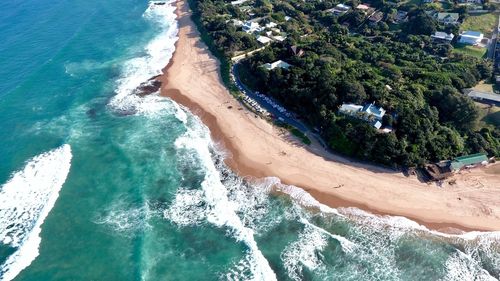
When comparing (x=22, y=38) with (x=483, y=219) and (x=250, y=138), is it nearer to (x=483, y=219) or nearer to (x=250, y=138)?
(x=250, y=138)

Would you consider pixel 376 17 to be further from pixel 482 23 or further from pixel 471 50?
pixel 482 23

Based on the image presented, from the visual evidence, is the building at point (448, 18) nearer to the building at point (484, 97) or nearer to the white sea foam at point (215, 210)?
the building at point (484, 97)

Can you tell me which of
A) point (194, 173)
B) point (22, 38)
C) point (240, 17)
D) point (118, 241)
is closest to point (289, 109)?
point (194, 173)

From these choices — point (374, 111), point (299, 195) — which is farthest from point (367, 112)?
point (299, 195)

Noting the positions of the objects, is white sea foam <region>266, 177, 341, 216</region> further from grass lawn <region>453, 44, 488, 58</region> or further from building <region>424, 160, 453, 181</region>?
grass lawn <region>453, 44, 488, 58</region>

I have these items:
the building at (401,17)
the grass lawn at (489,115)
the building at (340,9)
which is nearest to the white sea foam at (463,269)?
the grass lawn at (489,115)
